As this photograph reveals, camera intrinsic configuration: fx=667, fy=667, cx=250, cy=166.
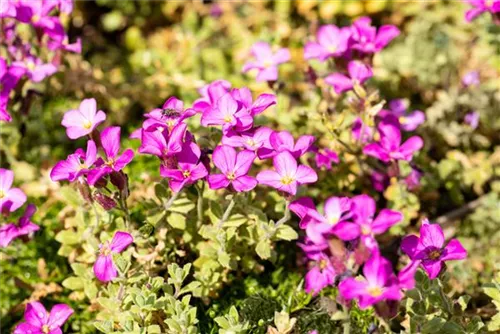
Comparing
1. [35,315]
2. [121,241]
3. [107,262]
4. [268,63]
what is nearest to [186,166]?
[121,241]

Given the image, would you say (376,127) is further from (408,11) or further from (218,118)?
(408,11)

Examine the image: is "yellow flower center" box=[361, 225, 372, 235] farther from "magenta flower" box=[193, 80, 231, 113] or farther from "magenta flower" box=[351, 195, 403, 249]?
"magenta flower" box=[193, 80, 231, 113]

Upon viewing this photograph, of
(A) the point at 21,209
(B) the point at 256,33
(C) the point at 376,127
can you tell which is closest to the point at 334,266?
(C) the point at 376,127

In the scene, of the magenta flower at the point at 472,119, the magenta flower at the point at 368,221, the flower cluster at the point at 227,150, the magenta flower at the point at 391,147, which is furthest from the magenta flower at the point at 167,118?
the magenta flower at the point at 472,119

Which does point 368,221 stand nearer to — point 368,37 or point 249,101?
point 249,101

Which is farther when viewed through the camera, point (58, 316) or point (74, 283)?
point (74, 283)
